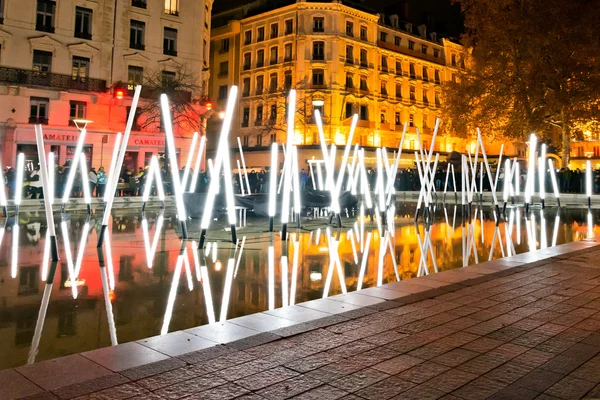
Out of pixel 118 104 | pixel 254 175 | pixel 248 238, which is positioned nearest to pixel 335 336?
pixel 248 238

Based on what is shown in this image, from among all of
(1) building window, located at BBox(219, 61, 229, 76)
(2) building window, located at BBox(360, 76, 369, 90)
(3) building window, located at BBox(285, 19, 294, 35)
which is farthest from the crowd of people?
(1) building window, located at BBox(219, 61, 229, 76)

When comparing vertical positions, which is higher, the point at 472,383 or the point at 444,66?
the point at 444,66

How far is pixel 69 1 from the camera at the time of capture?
32781mm

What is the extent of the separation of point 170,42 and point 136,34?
2646 mm

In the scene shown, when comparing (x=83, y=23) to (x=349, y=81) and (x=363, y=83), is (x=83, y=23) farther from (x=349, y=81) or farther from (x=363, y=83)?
(x=363, y=83)

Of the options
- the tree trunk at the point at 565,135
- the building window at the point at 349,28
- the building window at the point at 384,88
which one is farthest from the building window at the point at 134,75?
the building window at the point at 384,88

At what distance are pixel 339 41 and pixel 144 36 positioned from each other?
21.8 meters

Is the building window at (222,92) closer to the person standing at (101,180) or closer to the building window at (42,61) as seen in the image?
the building window at (42,61)

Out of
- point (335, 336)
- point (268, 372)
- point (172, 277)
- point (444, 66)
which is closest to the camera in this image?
point (268, 372)

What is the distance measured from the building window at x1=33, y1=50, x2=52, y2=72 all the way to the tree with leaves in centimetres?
2492

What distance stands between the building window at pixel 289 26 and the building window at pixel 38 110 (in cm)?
2722

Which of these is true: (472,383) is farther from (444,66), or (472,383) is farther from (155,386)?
(444,66)

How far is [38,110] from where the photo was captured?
3212cm

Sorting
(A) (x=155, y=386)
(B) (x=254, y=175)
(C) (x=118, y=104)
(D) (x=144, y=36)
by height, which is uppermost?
(D) (x=144, y=36)
